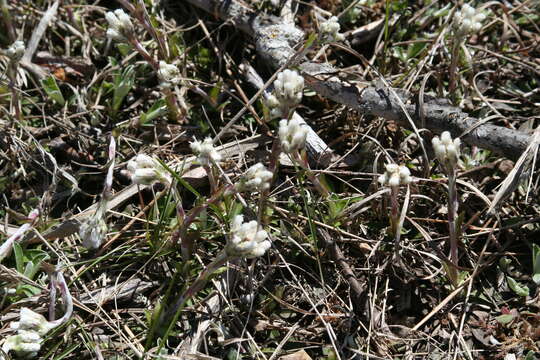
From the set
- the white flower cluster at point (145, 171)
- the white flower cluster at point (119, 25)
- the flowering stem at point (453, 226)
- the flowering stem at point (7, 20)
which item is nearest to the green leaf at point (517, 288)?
the flowering stem at point (453, 226)

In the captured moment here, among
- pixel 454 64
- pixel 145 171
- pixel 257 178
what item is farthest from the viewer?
pixel 454 64

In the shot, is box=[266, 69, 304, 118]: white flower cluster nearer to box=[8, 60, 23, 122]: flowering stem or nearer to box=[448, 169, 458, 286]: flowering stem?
box=[448, 169, 458, 286]: flowering stem

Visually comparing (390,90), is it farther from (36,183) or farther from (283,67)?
(36,183)

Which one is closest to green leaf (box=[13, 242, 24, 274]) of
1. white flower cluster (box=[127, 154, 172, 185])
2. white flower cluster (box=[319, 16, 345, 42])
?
white flower cluster (box=[127, 154, 172, 185])

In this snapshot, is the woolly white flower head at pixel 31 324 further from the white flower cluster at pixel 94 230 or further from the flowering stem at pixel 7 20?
the flowering stem at pixel 7 20

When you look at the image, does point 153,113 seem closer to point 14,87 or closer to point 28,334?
Result: point 14,87

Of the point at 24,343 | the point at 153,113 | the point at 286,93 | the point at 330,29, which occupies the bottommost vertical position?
the point at 24,343

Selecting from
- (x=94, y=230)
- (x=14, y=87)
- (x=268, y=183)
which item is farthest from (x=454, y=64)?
(x=14, y=87)
